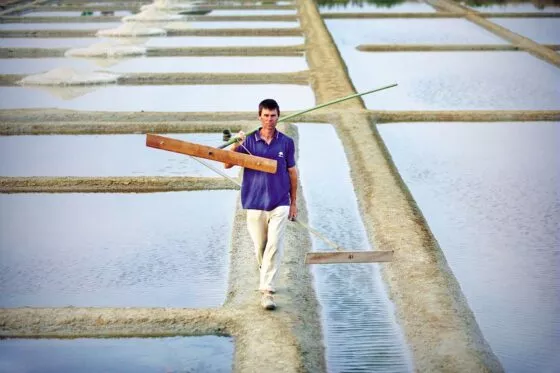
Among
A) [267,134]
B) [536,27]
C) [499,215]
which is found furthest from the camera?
[536,27]

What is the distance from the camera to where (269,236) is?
3744 millimetres

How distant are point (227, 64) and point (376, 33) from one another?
3.73 meters

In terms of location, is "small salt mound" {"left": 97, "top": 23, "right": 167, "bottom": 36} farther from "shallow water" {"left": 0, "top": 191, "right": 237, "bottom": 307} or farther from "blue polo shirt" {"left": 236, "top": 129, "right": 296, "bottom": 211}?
"blue polo shirt" {"left": 236, "top": 129, "right": 296, "bottom": 211}

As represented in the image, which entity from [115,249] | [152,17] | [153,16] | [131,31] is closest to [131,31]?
[131,31]

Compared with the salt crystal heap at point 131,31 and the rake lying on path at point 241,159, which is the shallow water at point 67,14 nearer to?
the salt crystal heap at point 131,31

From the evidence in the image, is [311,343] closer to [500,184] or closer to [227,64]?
[500,184]

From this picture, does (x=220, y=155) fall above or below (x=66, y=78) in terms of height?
above

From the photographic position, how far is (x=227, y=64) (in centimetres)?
1152

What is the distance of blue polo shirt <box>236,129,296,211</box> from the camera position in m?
3.68

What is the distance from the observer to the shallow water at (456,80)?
8.92 meters

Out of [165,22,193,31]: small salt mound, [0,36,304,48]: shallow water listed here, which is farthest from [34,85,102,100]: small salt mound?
[165,22,193,31]: small salt mound

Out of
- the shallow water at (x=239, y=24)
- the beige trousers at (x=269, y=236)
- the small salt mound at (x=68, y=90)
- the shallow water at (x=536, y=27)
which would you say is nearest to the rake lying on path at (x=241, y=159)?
the beige trousers at (x=269, y=236)

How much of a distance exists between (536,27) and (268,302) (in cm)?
1229

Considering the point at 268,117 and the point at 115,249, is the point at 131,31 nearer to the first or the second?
the point at 115,249
